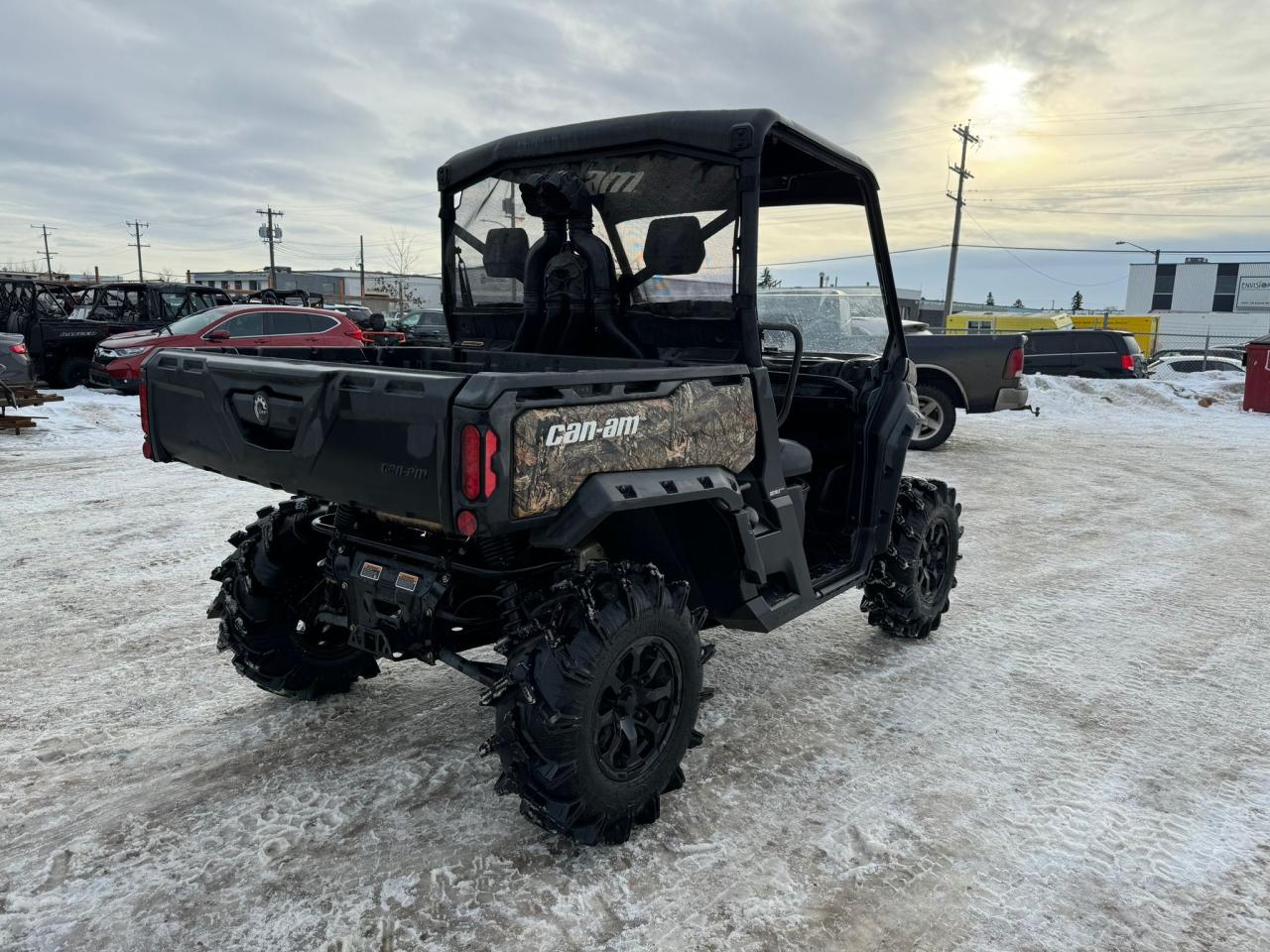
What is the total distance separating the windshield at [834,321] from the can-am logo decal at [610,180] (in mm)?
887

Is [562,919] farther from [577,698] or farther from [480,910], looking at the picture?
[577,698]

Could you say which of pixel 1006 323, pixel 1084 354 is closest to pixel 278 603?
pixel 1084 354

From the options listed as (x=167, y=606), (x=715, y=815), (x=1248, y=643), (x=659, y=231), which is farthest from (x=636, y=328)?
(x=1248, y=643)

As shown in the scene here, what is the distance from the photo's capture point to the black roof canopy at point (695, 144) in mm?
3219

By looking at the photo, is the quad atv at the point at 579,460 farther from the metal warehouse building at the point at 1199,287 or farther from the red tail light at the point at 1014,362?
the metal warehouse building at the point at 1199,287

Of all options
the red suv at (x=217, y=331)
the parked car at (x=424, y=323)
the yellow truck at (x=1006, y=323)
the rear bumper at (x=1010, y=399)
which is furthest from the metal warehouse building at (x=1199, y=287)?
the red suv at (x=217, y=331)

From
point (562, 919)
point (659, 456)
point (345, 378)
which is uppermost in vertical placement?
point (345, 378)

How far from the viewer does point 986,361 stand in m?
12.0

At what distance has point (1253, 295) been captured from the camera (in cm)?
6556

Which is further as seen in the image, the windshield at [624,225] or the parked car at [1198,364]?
the parked car at [1198,364]

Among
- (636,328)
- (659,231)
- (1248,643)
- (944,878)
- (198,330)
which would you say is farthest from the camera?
(198,330)

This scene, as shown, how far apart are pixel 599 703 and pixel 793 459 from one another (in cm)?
151

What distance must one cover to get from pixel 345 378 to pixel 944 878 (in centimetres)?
239

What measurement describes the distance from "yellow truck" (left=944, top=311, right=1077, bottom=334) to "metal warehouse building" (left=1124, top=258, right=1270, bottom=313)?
41682mm
